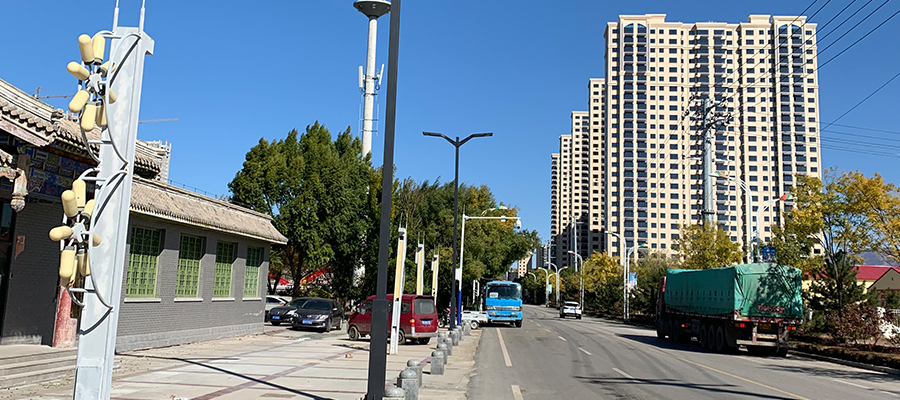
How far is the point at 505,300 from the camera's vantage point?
137 feet

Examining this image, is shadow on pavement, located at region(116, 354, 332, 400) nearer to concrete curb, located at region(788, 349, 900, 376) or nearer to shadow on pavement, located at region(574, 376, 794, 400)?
shadow on pavement, located at region(574, 376, 794, 400)

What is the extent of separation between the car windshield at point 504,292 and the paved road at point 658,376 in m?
16.6

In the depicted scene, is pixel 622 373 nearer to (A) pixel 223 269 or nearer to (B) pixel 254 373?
(B) pixel 254 373

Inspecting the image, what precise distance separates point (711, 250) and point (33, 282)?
36.2m

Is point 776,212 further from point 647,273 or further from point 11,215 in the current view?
point 11,215

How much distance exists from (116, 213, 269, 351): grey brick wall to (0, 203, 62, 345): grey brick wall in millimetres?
2409

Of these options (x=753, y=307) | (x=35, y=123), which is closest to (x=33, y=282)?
(x=35, y=123)

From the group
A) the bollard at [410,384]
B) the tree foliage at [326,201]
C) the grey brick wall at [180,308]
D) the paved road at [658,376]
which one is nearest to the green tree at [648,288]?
the tree foliage at [326,201]

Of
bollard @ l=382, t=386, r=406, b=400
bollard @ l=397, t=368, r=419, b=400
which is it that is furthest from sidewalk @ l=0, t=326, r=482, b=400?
bollard @ l=382, t=386, r=406, b=400

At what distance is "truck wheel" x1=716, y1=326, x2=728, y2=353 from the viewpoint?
2467 cm

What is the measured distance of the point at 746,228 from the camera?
439 feet

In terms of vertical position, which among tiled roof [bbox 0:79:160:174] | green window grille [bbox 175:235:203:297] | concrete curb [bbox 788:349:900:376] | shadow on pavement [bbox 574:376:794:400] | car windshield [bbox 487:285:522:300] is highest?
tiled roof [bbox 0:79:160:174]

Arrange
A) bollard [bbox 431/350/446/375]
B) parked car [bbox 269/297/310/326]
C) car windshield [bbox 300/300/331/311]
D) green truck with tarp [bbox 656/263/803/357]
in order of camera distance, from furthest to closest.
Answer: parked car [bbox 269/297/310/326] → car windshield [bbox 300/300/331/311] → green truck with tarp [bbox 656/263/803/357] → bollard [bbox 431/350/446/375]

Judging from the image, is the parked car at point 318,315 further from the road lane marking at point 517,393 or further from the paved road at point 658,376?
the road lane marking at point 517,393
